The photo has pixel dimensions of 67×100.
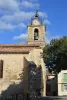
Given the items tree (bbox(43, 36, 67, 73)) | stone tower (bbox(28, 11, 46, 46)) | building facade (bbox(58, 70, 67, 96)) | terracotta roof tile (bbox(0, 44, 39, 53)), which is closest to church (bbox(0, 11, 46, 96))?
terracotta roof tile (bbox(0, 44, 39, 53))

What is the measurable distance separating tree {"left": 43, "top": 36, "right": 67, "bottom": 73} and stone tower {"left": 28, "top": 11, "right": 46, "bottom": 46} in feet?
64.3

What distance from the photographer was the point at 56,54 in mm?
31266

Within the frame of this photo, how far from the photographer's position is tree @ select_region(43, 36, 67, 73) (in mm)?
30828

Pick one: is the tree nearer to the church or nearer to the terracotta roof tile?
the church

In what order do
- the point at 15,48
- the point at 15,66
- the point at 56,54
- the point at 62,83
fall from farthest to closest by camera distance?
the point at 62,83 < the point at 15,48 < the point at 15,66 < the point at 56,54

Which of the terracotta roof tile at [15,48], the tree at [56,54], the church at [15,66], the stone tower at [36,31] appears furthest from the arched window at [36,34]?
the tree at [56,54]

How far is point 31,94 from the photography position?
30797 millimetres

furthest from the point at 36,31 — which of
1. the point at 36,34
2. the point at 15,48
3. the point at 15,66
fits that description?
the point at 15,66

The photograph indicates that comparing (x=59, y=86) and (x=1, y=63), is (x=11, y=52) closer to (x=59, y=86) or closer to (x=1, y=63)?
(x=1, y=63)

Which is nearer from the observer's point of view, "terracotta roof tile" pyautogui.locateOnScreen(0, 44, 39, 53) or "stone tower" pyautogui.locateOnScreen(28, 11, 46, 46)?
"terracotta roof tile" pyautogui.locateOnScreen(0, 44, 39, 53)

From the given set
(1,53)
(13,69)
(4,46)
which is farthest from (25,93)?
(4,46)

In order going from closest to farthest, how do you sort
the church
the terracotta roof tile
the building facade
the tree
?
1. the tree
2. the church
3. the terracotta roof tile
4. the building facade

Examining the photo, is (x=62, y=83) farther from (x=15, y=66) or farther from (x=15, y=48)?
(x=15, y=66)

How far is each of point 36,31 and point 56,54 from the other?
24498 millimetres
